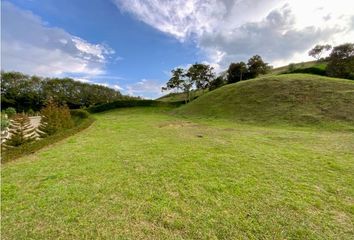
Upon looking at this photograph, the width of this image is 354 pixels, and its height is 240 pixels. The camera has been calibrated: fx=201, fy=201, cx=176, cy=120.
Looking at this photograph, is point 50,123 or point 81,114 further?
point 81,114

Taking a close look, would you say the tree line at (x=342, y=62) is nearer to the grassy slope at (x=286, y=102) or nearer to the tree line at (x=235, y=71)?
the tree line at (x=235, y=71)

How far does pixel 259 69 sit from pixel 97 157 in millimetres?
36586

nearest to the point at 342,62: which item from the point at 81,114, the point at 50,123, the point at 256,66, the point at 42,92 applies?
the point at 256,66

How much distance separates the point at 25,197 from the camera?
3.81 metres

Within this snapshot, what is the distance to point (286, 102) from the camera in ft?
57.3

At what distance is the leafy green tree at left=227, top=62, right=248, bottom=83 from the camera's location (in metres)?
37.7

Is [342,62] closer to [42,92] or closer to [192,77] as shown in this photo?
[192,77]

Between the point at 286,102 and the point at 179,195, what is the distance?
16804mm

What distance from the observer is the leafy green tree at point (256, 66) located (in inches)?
1426

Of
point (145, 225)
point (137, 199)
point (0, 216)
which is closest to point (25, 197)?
point (0, 216)

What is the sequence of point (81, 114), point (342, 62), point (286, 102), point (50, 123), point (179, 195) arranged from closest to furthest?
point (179, 195)
point (50, 123)
point (286, 102)
point (81, 114)
point (342, 62)

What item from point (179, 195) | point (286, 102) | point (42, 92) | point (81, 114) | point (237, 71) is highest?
point (237, 71)

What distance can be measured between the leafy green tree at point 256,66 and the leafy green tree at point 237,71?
907 millimetres

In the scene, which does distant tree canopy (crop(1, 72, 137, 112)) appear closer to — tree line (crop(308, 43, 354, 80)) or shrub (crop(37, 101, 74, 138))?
shrub (crop(37, 101, 74, 138))
